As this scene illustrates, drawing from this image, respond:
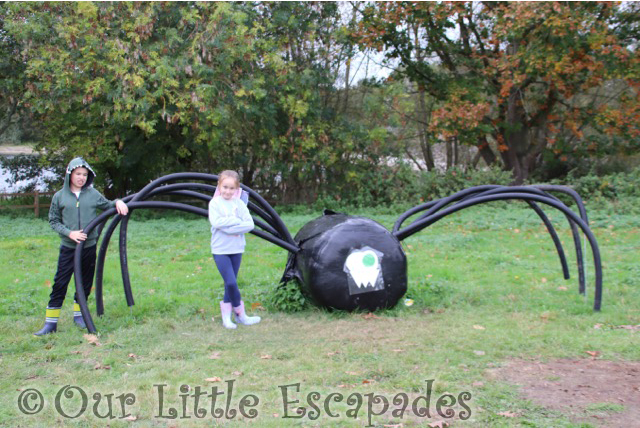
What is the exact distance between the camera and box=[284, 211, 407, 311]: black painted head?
6176mm

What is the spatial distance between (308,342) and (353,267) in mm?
1004

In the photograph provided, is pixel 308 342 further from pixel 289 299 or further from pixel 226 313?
pixel 289 299

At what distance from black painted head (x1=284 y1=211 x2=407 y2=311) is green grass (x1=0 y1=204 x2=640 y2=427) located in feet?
0.66

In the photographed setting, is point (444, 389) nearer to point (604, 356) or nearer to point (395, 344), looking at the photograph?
point (395, 344)

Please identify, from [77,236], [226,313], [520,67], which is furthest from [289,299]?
[520,67]

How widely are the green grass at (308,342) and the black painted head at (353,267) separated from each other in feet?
0.66

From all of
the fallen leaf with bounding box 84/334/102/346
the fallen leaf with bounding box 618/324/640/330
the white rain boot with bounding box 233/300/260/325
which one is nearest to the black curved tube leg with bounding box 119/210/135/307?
the fallen leaf with bounding box 84/334/102/346

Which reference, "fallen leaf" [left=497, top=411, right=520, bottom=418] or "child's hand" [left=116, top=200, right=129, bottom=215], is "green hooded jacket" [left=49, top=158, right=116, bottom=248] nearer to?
"child's hand" [left=116, top=200, right=129, bottom=215]

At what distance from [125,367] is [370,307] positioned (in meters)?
2.57

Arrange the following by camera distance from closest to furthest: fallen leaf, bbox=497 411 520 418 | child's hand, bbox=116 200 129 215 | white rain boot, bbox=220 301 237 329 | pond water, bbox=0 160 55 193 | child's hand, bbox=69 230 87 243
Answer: fallen leaf, bbox=497 411 520 418 < child's hand, bbox=69 230 87 243 < child's hand, bbox=116 200 129 215 < white rain boot, bbox=220 301 237 329 < pond water, bbox=0 160 55 193

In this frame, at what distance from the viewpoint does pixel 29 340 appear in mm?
5609

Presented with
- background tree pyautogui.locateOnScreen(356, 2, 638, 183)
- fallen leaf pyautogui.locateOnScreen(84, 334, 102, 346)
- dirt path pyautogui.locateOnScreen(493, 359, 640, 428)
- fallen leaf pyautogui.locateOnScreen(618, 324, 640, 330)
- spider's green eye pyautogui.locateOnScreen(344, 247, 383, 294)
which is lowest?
dirt path pyautogui.locateOnScreen(493, 359, 640, 428)

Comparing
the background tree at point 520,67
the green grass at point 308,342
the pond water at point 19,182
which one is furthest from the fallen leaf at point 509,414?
the pond water at point 19,182

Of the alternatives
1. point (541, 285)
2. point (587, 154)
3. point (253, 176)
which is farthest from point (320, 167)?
point (541, 285)
